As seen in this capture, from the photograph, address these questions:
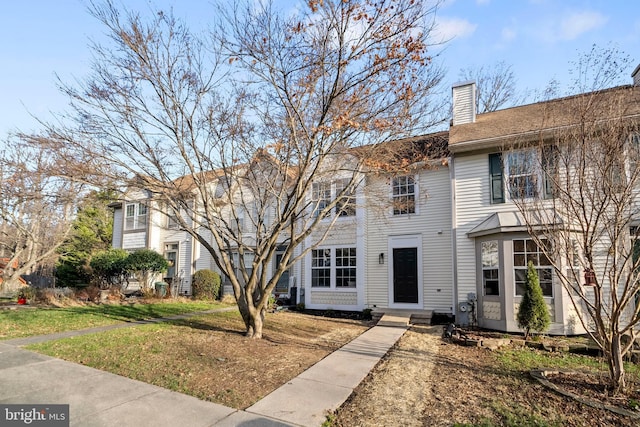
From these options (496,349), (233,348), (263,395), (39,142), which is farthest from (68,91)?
(496,349)

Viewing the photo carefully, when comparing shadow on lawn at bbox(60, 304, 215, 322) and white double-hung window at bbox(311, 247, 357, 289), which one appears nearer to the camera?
shadow on lawn at bbox(60, 304, 215, 322)

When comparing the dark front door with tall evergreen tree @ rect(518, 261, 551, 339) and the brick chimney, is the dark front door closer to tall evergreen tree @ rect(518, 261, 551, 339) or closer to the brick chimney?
tall evergreen tree @ rect(518, 261, 551, 339)

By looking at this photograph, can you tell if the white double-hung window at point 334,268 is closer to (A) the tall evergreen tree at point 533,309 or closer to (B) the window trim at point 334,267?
(B) the window trim at point 334,267

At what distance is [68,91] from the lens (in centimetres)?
→ 730

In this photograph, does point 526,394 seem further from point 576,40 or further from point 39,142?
point 39,142

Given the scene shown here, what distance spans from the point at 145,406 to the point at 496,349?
22.4ft

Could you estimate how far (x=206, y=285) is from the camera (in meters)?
16.0

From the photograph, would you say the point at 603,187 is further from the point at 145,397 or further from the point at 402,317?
the point at 402,317

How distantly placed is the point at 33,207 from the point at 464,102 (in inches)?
734

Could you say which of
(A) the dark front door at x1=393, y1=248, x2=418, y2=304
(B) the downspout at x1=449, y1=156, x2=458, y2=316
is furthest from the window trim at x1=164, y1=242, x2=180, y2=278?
(B) the downspout at x1=449, y1=156, x2=458, y2=316

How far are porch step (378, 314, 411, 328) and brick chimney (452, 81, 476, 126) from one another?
6.95 metres

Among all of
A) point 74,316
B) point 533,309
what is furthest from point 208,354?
point 533,309

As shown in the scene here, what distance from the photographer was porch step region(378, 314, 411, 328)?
10406 millimetres

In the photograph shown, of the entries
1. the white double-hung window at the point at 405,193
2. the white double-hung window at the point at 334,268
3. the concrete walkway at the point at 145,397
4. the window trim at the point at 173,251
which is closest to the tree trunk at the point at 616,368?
the concrete walkway at the point at 145,397
